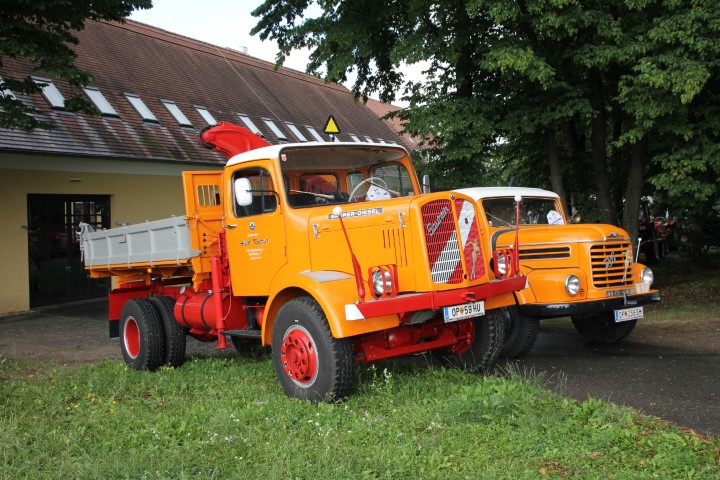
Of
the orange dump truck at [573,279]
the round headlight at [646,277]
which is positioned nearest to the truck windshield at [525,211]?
the orange dump truck at [573,279]

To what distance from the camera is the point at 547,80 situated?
10.5m

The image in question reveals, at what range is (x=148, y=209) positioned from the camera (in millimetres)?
16422

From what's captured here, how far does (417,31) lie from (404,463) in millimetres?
9273

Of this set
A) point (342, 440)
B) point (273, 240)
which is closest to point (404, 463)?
point (342, 440)

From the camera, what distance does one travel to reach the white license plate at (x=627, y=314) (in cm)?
764

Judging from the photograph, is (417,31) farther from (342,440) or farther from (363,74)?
(342,440)

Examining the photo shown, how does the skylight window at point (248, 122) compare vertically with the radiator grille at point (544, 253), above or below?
above

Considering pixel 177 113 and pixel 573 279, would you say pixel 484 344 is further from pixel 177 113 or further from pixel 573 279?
pixel 177 113

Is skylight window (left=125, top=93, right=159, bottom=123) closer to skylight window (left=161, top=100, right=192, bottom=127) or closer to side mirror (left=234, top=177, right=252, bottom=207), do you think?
skylight window (left=161, top=100, right=192, bottom=127)

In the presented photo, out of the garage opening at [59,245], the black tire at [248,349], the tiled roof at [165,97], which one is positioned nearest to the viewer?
the black tire at [248,349]

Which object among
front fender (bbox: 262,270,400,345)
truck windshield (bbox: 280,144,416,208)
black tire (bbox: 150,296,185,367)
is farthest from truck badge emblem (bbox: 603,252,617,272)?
black tire (bbox: 150,296,185,367)

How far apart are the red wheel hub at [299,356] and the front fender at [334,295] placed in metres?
0.36

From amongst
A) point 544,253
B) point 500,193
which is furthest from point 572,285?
point 500,193

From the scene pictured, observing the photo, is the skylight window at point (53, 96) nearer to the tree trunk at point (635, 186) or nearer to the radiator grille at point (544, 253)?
the radiator grille at point (544, 253)
